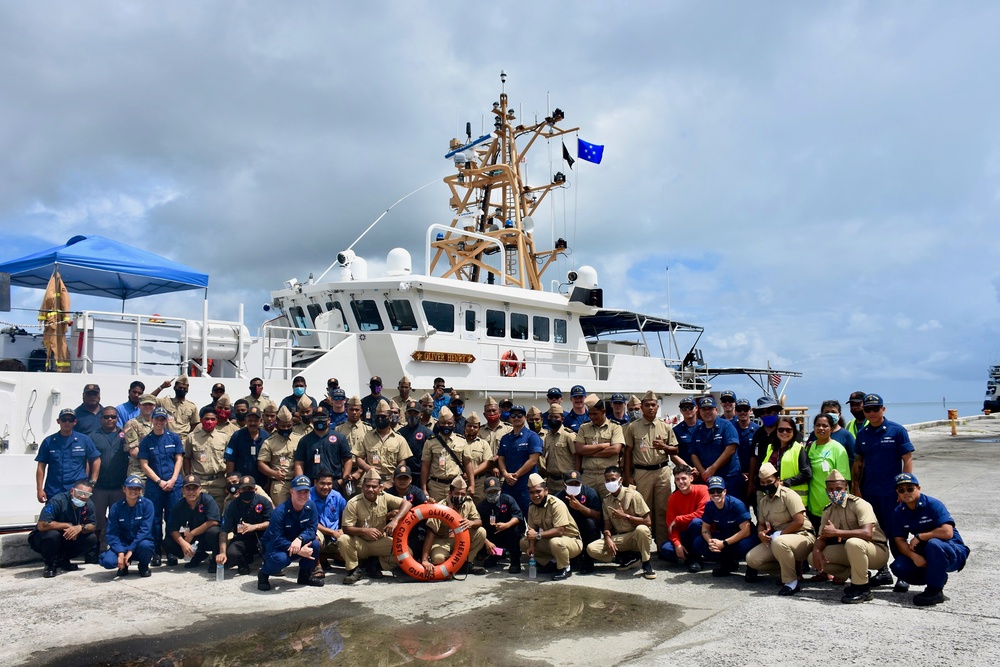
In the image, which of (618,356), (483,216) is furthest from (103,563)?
(483,216)

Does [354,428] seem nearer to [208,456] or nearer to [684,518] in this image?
[208,456]

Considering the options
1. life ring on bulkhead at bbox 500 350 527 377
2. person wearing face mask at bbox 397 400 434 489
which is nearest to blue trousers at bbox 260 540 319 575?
person wearing face mask at bbox 397 400 434 489

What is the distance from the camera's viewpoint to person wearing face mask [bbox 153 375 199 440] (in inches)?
335

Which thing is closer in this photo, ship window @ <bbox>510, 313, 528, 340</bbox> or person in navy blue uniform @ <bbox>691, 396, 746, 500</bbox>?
person in navy blue uniform @ <bbox>691, 396, 746, 500</bbox>

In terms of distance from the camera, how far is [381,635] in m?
5.26

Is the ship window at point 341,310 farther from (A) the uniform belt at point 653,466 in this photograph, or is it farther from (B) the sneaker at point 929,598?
(B) the sneaker at point 929,598

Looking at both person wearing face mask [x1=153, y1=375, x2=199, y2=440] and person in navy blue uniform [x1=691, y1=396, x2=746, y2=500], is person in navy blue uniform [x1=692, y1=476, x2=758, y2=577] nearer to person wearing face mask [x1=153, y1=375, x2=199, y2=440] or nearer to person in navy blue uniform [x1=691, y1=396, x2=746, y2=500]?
person in navy blue uniform [x1=691, y1=396, x2=746, y2=500]

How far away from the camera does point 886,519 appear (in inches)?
262

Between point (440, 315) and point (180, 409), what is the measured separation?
17.8 ft

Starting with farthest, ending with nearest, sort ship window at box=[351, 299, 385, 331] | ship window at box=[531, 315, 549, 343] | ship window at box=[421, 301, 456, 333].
→ ship window at box=[531, 315, 549, 343] < ship window at box=[351, 299, 385, 331] < ship window at box=[421, 301, 456, 333]

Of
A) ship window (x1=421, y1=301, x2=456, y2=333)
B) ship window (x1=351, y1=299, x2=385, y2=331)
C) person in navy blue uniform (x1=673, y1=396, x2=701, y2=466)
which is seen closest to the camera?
person in navy blue uniform (x1=673, y1=396, x2=701, y2=466)

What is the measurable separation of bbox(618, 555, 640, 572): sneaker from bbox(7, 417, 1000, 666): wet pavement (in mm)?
145

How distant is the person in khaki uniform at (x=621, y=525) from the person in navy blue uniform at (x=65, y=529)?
503cm

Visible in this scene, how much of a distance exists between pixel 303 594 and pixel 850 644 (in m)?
4.36
